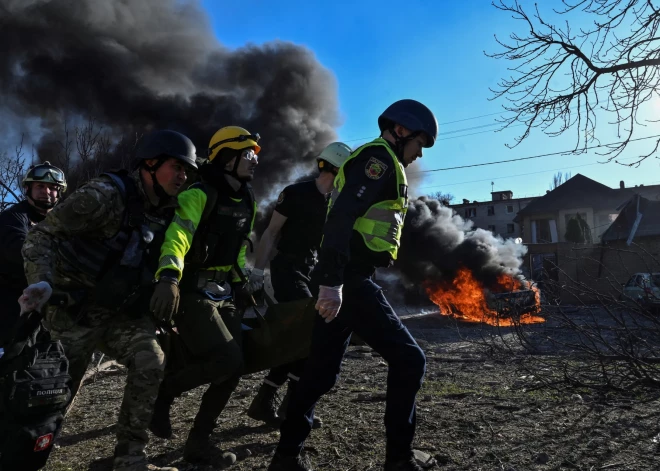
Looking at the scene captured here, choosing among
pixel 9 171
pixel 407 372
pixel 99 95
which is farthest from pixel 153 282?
pixel 99 95

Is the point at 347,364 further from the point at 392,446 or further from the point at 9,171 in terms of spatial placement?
the point at 9,171

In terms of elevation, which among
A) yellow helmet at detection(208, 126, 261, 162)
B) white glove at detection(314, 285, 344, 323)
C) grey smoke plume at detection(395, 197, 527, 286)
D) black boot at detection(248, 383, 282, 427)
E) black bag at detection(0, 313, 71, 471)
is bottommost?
black boot at detection(248, 383, 282, 427)

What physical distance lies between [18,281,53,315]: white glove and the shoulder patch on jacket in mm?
1631

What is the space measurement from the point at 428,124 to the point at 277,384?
211 cm

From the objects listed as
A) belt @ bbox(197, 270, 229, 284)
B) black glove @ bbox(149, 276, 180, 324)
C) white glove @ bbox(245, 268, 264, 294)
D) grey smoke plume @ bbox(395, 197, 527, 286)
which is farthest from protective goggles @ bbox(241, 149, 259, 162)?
grey smoke plume @ bbox(395, 197, 527, 286)

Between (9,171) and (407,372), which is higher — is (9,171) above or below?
above

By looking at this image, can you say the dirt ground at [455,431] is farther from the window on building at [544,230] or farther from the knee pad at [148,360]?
the window on building at [544,230]

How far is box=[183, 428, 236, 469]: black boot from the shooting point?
2867 millimetres

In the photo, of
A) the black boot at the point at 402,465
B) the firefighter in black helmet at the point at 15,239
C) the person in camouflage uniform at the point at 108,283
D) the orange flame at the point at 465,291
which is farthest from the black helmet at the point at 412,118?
the orange flame at the point at 465,291

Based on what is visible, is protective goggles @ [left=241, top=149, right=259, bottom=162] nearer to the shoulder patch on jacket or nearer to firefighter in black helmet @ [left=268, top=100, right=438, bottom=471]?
firefighter in black helmet @ [left=268, top=100, right=438, bottom=471]

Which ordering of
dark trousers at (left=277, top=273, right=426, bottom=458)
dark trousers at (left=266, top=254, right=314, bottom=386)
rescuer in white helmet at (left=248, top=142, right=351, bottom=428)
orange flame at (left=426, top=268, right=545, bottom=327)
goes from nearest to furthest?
dark trousers at (left=277, top=273, right=426, bottom=458), dark trousers at (left=266, top=254, right=314, bottom=386), rescuer in white helmet at (left=248, top=142, right=351, bottom=428), orange flame at (left=426, top=268, right=545, bottom=327)

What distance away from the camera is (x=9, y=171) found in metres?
7.62

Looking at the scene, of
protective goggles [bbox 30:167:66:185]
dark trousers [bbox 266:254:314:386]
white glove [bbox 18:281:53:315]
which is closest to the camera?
white glove [bbox 18:281:53:315]

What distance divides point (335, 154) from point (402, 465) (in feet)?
8.28
